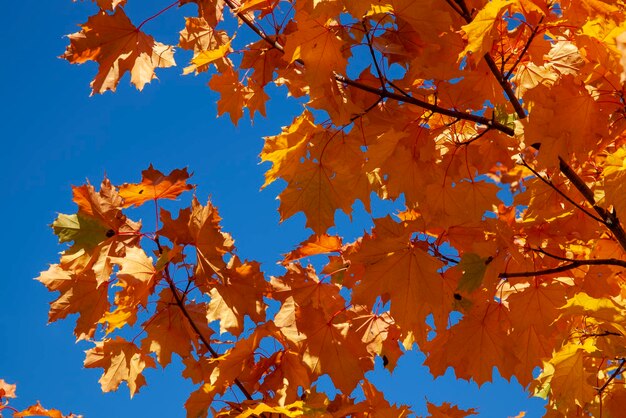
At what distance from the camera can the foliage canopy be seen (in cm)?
262

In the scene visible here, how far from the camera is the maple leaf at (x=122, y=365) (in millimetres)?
3213

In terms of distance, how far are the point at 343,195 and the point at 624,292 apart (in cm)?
162

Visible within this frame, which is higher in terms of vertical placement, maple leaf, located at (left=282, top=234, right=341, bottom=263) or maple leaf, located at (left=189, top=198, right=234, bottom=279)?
maple leaf, located at (left=282, top=234, right=341, bottom=263)

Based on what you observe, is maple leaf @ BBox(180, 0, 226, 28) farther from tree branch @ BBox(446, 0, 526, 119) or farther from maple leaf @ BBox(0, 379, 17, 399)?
maple leaf @ BBox(0, 379, 17, 399)

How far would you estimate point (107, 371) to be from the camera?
3.23 metres

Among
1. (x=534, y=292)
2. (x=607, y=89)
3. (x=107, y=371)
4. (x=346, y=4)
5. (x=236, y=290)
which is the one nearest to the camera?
(x=346, y=4)

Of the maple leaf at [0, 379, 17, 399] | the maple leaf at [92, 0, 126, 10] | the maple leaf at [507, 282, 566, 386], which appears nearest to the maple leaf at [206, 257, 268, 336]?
the maple leaf at [507, 282, 566, 386]

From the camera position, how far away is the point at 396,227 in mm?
2953

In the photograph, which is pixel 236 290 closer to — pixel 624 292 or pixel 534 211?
pixel 534 211

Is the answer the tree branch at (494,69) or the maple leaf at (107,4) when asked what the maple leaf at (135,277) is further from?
the tree branch at (494,69)

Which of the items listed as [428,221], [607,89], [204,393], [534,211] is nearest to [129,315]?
[204,393]

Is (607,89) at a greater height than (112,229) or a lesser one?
lesser

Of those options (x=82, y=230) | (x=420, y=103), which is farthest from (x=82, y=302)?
(x=420, y=103)

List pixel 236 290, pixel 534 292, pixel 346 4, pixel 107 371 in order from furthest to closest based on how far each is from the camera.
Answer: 1. pixel 107 371
2. pixel 534 292
3. pixel 236 290
4. pixel 346 4
